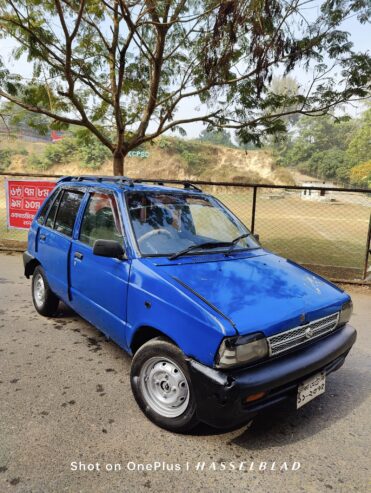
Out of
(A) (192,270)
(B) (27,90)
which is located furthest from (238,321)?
(B) (27,90)

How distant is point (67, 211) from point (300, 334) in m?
2.78

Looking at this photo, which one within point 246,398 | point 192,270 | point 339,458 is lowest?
point 339,458

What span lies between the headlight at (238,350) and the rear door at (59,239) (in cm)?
217

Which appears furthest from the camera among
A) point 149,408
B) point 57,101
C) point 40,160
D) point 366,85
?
point 40,160

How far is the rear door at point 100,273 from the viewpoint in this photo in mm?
2881

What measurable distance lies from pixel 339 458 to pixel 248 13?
517cm

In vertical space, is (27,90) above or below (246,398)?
above

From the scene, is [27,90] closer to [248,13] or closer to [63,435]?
[248,13]

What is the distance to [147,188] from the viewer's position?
3438 millimetres

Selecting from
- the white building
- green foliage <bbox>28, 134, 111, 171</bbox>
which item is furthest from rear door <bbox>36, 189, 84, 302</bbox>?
green foliage <bbox>28, 134, 111, 171</bbox>

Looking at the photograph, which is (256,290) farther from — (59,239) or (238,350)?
(59,239)

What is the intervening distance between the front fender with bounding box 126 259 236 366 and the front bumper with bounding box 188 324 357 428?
12 cm

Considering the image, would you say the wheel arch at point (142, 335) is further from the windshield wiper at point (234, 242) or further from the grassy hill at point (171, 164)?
the grassy hill at point (171, 164)

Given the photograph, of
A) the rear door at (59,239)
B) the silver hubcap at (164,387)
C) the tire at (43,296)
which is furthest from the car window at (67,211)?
the silver hubcap at (164,387)
